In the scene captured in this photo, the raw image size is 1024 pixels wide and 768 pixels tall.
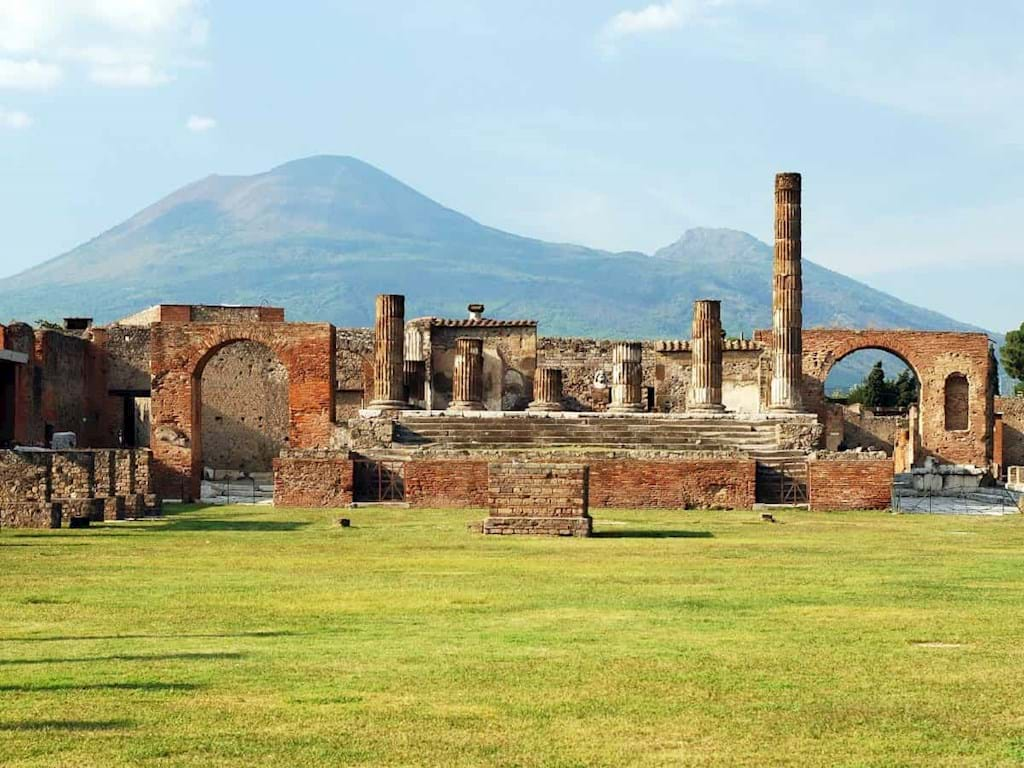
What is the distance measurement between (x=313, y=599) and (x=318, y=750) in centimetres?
679

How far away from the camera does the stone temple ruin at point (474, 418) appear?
3011cm

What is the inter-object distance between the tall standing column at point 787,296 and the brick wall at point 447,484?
448 inches

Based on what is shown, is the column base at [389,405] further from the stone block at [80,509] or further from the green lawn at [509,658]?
the green lawn at [509,658]

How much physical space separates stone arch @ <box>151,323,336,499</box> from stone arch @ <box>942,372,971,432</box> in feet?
80.2

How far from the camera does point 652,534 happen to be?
2372cm

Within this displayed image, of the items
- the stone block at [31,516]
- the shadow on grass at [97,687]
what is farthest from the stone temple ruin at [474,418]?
the shadow on grass at [97,687]

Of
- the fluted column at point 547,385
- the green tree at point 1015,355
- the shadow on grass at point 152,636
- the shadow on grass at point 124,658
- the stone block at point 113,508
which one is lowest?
the shadow on grass at point 152,636

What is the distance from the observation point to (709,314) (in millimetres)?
44500

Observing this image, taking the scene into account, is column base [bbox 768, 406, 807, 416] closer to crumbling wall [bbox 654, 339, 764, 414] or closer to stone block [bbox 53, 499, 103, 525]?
crumbling wall [bbox 654, 339, 764, 414]

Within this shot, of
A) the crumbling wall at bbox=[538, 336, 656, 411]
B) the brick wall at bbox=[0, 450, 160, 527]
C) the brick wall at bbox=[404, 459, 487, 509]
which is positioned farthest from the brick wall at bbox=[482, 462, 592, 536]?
the crumbling wall at bbox=[538, 336, 656, 411]

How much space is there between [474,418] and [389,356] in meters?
6.39

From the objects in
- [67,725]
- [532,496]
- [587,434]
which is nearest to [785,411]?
[587,434]

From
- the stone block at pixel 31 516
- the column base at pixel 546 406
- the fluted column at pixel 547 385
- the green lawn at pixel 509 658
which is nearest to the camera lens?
the green lawn at pixel 509 658

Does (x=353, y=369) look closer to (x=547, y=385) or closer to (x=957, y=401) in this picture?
(x=547, y=385)
